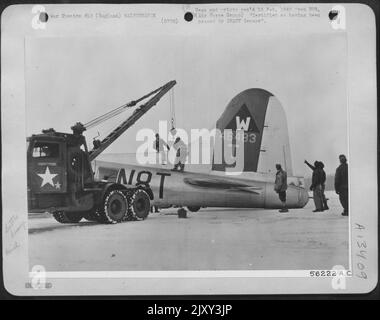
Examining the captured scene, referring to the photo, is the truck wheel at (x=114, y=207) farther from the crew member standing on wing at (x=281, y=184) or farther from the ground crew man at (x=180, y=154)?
the crew member standing on wing at (x=281, y=184)

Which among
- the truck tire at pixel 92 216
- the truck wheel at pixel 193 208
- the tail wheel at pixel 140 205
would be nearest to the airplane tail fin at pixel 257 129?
the truck wheel at pixel 193 208

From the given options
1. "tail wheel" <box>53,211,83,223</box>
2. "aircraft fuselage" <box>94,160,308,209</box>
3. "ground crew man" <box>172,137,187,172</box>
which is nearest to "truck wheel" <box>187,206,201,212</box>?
"aircraft fuselage" <box>94,160,308,209</box>

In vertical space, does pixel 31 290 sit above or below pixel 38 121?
below

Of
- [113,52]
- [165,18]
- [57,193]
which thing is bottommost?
[57,193]

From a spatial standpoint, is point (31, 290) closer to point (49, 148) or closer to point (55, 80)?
point (49, 148)
